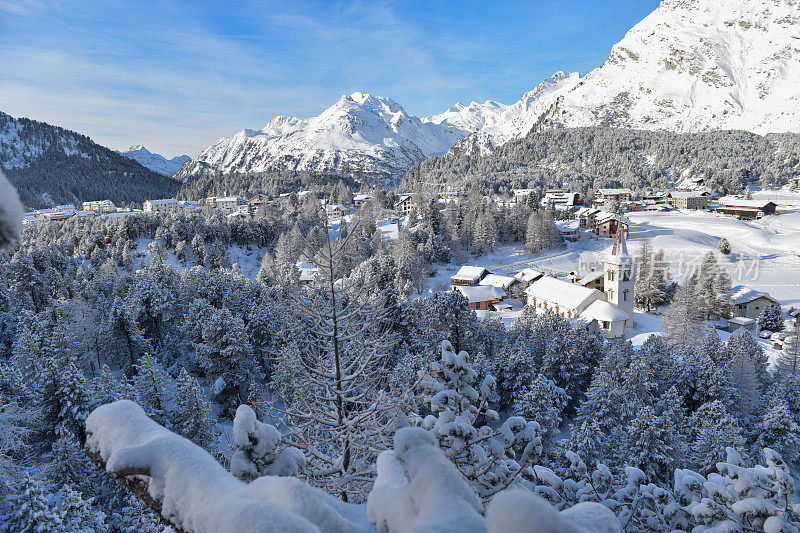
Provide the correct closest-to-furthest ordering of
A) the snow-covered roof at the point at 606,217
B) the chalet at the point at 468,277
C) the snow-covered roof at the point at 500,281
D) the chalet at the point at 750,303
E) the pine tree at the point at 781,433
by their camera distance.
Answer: the pine tree at the point at 781,433
the chalet at the point at 750,303
the snow-covered roof at the point at 500,281
the chalet at the point at 468,277
the snow-covered roof at the point at 606,217

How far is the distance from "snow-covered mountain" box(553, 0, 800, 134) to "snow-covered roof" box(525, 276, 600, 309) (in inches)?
4951

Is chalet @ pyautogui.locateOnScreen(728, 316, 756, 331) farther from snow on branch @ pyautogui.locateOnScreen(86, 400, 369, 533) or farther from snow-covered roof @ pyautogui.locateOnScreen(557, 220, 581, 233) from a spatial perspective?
snow on branch @ pyautogui.locateOnScreen(86, 400, 369, 533)

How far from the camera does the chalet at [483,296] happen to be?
3878 centimetres

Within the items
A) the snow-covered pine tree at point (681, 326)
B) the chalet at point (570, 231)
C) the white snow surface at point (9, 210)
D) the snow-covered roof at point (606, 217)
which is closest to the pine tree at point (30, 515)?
the white snow surface at point (9, 210)

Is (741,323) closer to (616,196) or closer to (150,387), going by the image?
(150,387)

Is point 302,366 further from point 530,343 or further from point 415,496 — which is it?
point 530,343

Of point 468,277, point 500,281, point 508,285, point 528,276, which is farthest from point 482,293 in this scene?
point 528,276

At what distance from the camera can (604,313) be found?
2952 cm

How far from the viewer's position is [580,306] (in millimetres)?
31672

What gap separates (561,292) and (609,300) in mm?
3656

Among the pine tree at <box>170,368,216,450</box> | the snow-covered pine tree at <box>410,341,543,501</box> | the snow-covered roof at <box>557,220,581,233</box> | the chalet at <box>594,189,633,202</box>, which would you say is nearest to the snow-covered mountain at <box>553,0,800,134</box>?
the chalet at <box>594,189,633,202</box>

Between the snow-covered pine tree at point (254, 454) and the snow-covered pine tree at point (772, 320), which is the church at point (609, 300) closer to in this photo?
the snow-covered pine tree at point (772, 320)

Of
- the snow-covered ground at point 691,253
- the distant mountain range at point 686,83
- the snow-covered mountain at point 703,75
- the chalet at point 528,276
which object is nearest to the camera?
the snow-covered ground at point 691,253

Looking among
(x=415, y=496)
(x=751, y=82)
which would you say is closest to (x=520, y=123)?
(x=751, y=82)
